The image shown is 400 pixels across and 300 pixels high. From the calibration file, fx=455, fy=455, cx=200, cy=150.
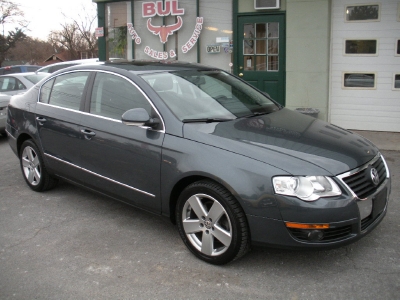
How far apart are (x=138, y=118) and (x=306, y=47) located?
589cm

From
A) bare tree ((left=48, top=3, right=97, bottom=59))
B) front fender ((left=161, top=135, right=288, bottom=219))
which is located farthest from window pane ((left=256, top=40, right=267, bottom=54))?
bare tree ((left=48, top=3, right=97, bottom=59))

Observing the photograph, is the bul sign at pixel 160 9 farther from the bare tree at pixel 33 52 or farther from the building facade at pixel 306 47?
the bare tree at pixel 33 52

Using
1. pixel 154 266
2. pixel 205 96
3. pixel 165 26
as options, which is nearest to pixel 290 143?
pixel 205 96

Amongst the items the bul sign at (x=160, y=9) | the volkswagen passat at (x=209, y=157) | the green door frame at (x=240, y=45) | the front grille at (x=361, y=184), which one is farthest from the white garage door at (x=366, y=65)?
the front grille at (x=361, y=184)

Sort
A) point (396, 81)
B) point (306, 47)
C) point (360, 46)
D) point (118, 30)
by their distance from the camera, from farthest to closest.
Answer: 1. point (118, 30)
2. point (306, 47)
3. point (360, 46)
4. point (396, 81)

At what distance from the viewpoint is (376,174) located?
3.66m

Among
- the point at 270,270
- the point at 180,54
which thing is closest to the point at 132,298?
the point at 270,270

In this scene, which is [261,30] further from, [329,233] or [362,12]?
[329,233]

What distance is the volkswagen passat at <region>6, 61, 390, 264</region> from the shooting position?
10.8 feet

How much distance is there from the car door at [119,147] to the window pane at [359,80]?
18.8 ft

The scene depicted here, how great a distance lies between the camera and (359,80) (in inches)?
345

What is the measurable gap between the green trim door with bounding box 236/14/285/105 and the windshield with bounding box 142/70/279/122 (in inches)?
179

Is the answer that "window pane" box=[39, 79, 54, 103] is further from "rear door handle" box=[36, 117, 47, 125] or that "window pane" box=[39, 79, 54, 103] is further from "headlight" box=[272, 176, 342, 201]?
"headlight" box=[272, 176, 342, 201]

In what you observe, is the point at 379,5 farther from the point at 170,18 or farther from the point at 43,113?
the point at 43,113
